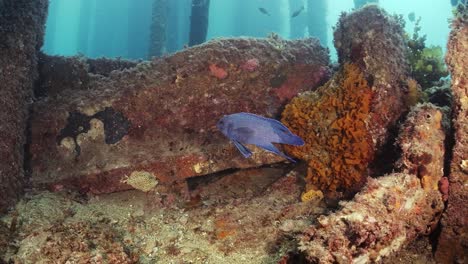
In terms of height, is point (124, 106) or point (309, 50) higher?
point (309, 50)

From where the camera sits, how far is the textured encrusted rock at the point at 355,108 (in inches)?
146

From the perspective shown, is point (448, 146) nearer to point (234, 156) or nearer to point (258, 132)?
point (258, 132)

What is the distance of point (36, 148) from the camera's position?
4.62m

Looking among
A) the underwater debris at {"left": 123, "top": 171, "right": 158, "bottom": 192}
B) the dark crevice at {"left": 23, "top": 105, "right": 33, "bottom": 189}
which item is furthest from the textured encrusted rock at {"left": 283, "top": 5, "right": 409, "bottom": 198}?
the dark crevice at {"left": 23, "top": 105, "right": 33, "bottom": 189}

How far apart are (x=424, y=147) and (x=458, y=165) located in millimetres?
305

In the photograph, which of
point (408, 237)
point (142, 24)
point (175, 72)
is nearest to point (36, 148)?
point (175, 72)

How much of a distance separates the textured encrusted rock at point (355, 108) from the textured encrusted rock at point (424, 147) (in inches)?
26.5

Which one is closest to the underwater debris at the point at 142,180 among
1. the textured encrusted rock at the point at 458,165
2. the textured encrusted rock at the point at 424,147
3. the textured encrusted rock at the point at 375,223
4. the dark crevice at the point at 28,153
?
the dark crevice at the point at 28,153

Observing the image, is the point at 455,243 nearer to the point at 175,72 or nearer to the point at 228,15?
the point at 175,72

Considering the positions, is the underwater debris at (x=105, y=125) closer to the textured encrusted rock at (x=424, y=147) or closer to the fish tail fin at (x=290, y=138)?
the fish tail fin at (x=290, y=138)

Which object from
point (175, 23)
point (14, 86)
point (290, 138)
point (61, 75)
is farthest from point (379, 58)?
point (175, 23)

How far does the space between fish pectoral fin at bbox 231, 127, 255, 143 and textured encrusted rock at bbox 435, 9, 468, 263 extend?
5.45 feet

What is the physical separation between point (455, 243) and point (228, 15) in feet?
189

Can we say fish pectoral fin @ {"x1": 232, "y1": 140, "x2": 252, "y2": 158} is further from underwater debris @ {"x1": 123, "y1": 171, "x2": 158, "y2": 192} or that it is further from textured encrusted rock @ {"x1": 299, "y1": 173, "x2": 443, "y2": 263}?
underwater debris @ {"x1": 123, "y1": 171, "x2": 158, "y2": 192}
